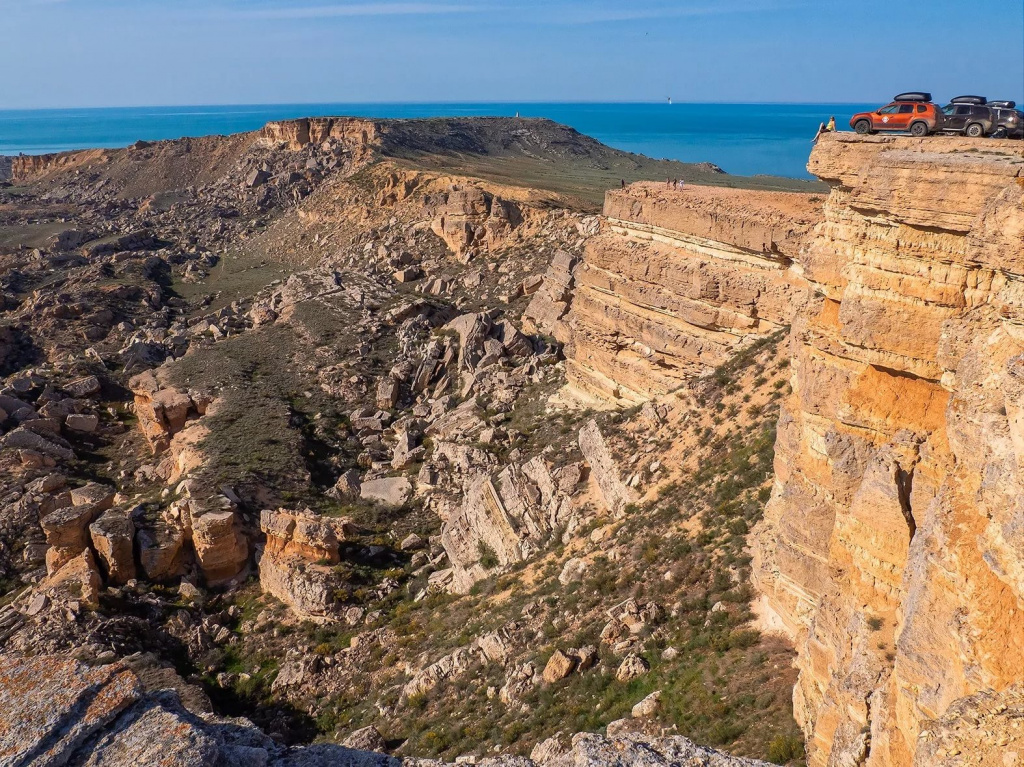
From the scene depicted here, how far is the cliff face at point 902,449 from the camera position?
23.0 ft

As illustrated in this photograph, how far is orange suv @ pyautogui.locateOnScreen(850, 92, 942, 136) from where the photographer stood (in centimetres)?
1364

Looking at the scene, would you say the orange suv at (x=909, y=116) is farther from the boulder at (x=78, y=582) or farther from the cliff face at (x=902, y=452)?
the boulder at (x=78, y=582)

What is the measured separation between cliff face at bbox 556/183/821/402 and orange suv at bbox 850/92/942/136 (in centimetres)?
662

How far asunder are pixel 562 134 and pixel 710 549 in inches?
4883

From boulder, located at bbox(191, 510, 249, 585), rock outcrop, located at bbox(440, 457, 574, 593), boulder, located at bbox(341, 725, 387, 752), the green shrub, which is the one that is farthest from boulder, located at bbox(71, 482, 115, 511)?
the green shrub

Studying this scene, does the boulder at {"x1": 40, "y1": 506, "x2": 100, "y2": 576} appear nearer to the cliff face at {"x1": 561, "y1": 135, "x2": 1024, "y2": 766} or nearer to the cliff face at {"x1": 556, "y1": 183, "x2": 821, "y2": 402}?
the cliff face at {"x1": 556, "y1": 183, "x2": 821, "y2": 402}

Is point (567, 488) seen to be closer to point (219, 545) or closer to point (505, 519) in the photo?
point (505, 519)

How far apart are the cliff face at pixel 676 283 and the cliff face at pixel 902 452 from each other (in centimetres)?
946

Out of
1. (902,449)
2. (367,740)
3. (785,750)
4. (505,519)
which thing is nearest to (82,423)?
(505,519)

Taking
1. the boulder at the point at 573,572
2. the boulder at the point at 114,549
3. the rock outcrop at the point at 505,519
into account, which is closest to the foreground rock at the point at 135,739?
the boulder at the point at 573,572

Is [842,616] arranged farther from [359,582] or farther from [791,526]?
Answer: [359,582]

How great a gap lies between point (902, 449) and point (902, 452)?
44mm

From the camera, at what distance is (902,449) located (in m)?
10.2

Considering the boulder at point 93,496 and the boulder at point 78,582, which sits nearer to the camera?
the boulder at point 78,582
